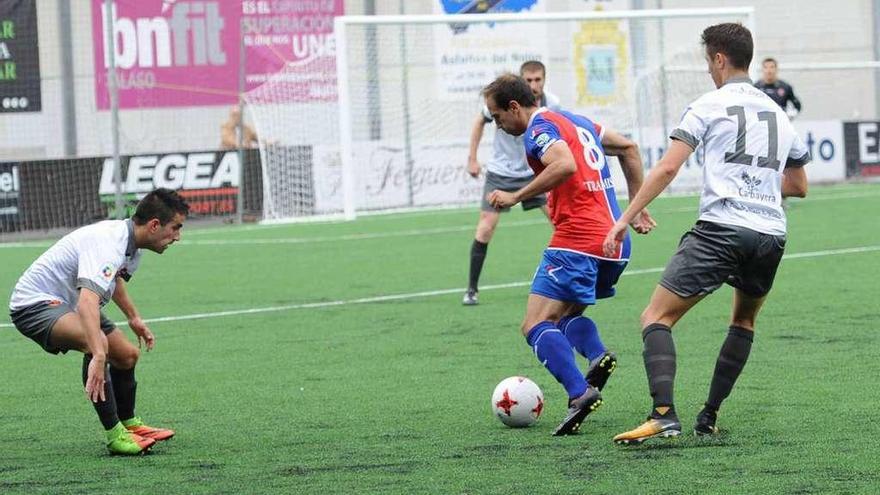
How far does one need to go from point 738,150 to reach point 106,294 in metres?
2.72

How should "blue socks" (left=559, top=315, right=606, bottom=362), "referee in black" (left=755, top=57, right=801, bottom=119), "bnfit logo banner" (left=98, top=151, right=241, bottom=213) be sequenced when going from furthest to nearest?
"bnfit logo banner" (left=98, top=151, right=241, bottom=213)
"referee in black" (left=755, top=57, right=801, bottom=119)
"blue socks" (left=559, top=315, right=606, bottom=362)

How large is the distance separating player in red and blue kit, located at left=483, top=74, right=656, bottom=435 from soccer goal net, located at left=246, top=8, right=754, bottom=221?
14591 millimetres

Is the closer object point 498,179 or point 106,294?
point 106,294

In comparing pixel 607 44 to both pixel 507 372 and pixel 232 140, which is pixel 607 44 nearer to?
pixel 232 140

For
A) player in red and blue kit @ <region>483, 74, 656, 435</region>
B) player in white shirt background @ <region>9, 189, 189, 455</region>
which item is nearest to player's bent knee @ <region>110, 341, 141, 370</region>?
player in white shirt background @ <region>9, 189, 189, 455</region>

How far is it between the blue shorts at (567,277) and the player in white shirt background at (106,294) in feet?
5.54

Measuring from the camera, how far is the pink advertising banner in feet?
87.5

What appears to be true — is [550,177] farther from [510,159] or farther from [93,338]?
[510,159]

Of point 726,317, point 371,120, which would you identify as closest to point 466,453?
point 726,317

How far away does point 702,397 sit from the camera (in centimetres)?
773

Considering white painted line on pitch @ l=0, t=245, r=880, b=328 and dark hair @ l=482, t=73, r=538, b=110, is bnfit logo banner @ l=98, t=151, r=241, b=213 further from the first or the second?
dark hair @ l=482, t=73, r=538, b=110

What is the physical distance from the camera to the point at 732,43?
635 cm

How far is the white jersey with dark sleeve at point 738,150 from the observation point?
6.33 m

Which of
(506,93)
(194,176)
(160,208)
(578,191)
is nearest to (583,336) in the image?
(578,191)
